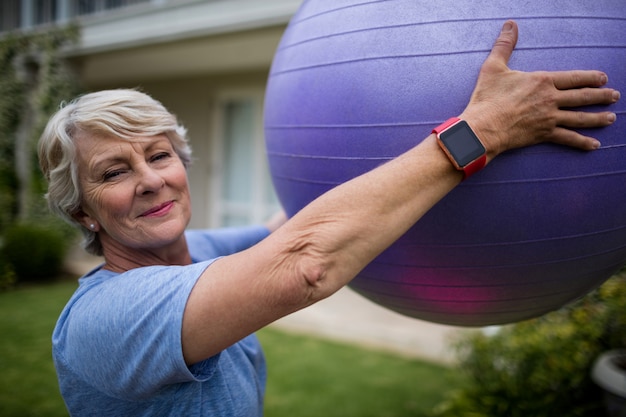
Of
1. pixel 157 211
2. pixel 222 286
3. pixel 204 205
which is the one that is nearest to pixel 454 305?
pixel 222 286

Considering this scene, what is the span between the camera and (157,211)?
4.48ft

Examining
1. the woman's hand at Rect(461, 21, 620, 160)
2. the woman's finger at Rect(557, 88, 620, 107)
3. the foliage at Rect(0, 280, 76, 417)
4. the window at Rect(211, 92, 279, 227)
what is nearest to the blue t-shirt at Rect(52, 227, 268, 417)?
the woman's hand at Rect(461, 21, 620, 160)

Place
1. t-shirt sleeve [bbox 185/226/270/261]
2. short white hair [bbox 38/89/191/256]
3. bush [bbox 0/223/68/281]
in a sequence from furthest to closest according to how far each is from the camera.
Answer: bush [bbox 0/223/68/281], t-shirt sleeve [bbox 185/226/270/261], short white hair [bbox 38/89/191/256]

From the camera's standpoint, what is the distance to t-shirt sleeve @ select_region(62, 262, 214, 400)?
42.9 inches

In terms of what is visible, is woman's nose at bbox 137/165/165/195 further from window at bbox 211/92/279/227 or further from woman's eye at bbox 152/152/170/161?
window at bbox 211/92/279/227

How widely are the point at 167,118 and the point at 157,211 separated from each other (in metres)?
0.26

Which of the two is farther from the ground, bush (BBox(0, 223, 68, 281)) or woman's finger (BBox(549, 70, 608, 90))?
woman's finger (BBox(549, 70, 608, 90))

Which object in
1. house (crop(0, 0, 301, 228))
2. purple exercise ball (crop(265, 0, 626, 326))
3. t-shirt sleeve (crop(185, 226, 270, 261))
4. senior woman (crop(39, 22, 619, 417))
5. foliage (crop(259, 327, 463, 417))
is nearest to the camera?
senior woman (crop(39, 22, 619, 417))

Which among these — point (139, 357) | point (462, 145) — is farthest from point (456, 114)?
point (139, 357)

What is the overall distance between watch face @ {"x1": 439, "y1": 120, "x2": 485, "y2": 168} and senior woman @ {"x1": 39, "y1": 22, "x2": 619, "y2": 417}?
0.02 meters

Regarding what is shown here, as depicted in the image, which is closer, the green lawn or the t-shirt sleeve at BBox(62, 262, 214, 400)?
the t-shirt sleeve at BBox(62, 262, 214, 400)

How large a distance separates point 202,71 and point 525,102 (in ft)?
30.0

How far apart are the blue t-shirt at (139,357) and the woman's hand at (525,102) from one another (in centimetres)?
64

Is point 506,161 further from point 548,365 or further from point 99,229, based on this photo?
point 548,365
